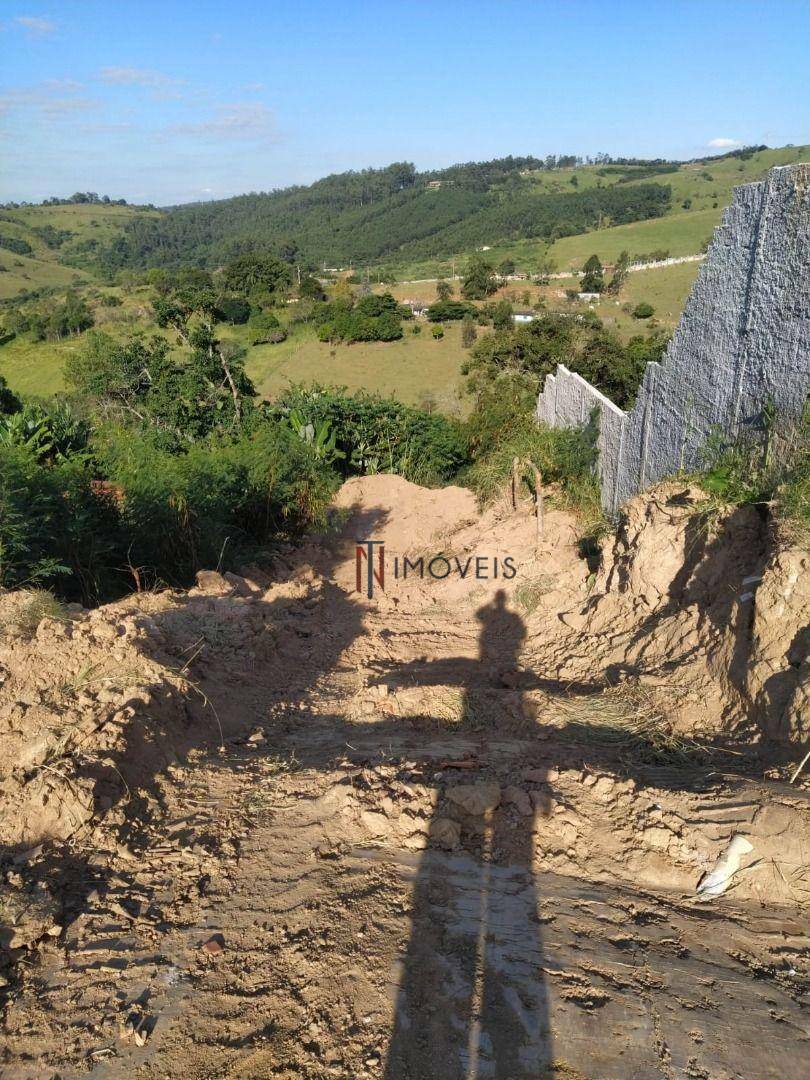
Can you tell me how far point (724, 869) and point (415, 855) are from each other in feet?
4.15

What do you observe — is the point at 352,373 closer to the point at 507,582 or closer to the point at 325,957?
the point at 507,582

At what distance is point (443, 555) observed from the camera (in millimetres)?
9586

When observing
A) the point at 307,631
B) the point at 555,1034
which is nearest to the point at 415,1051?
the point at 555,1034

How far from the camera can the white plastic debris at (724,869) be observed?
2.71 meters

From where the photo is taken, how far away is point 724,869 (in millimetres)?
2732

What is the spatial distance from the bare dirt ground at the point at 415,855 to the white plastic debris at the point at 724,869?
31mm

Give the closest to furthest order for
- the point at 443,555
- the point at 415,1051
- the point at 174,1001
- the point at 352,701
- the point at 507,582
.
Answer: the point at 415,1051 → the point at 174,1001 → the point at 352,701 → the point at 507,582 → the point at 443,555

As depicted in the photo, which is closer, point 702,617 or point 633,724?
point 633,724

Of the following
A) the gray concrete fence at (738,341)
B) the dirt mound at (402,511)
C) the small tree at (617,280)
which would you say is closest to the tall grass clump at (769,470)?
the gray concrete fence at (738,341)

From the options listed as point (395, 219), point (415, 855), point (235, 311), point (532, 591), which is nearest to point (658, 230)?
point (235, 311)

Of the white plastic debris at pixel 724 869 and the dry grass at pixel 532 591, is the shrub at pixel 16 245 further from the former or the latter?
the white plastic debris at pixel 724 869

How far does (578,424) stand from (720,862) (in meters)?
8.76

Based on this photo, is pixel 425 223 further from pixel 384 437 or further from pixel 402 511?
pixel 402 511

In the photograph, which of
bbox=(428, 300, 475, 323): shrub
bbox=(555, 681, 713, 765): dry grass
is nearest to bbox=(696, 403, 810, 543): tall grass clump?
bbox=(555, 681, 713, 765): dry grass
